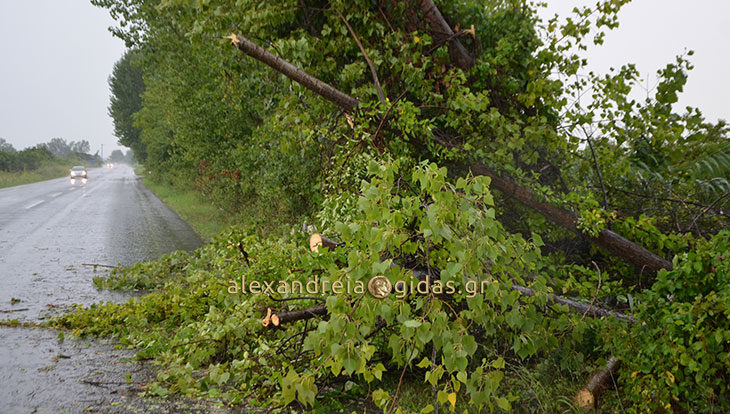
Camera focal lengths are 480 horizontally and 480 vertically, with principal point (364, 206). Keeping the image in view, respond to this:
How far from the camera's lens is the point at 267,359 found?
12.8ft

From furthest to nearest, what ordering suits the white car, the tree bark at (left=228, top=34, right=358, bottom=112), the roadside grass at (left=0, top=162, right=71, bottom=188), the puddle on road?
the white car < the roadside grass at (left=0, top=162, right=71, bottom=188) < the tree bark at (left=228, top=34, right=358, bottom=112) < the puddle on road

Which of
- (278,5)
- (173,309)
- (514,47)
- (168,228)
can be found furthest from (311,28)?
(168,228)

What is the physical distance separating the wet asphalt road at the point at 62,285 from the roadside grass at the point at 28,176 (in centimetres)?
1607

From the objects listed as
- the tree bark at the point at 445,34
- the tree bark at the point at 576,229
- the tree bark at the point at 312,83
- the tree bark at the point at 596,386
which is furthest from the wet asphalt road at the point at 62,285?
the tree bark at the point at 445,34

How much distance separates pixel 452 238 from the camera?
115 inches

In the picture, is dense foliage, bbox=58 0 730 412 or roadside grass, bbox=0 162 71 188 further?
roadside grass, bbox=0 162 71 188

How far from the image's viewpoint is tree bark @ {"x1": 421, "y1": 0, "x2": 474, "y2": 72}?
5761 mm

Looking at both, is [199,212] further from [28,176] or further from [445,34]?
[28,176]

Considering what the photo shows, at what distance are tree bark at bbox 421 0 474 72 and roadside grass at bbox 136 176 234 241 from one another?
830 cm

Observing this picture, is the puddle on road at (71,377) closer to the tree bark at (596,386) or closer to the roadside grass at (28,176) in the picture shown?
the tree bark at (596,386)

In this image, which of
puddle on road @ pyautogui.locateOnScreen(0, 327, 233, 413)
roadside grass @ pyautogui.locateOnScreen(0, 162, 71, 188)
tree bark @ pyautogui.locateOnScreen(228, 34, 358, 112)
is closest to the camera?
puddle on road @ pyautogui.locateOnScreen(0, 327, 233, 413)

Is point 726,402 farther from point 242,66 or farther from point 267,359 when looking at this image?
point 242,66

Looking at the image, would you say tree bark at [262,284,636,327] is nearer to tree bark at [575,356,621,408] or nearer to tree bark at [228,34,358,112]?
tree bark at [575,356,621,408]

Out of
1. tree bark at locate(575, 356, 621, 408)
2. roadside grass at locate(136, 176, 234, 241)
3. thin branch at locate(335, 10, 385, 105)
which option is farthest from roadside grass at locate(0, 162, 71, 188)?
tree bark at locate(575, 356, 621, 408)
